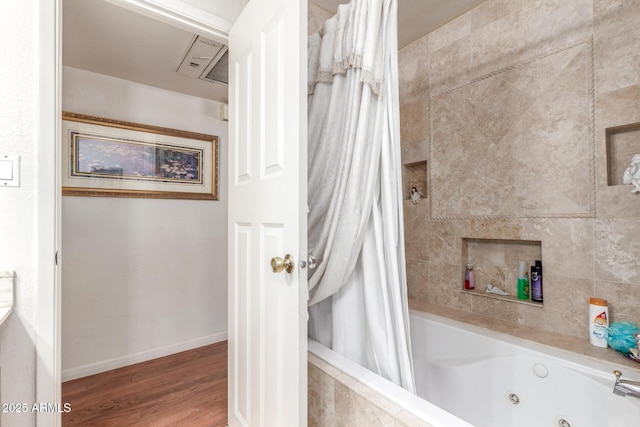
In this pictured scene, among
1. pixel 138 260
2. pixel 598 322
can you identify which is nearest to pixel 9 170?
pixel 138 260

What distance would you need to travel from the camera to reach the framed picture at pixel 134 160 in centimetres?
218

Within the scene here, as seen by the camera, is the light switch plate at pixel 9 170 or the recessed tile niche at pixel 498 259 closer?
the light switch plate at pixel 9 170

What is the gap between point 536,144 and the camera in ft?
5.39

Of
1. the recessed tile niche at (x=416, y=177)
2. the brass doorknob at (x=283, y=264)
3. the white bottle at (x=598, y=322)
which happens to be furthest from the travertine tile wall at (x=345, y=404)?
the recessed tile niche at (x=416, y=177)

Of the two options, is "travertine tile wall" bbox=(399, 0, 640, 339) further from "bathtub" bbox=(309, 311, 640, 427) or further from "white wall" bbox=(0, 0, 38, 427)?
"white wall" bbox=(0, 0, 38, 427)

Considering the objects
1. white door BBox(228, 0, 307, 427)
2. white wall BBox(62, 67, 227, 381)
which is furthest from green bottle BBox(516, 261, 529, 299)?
white wall BBox(62, 67, 227, 381)

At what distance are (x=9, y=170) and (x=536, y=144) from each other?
7.62 feet

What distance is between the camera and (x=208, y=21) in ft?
4.81

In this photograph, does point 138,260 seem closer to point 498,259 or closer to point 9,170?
point 9,170

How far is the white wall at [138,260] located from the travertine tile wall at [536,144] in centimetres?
182

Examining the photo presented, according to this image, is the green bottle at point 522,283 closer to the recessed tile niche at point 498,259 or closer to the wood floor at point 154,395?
the recessed tile niche at point 498,259

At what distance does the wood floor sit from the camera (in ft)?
5.66

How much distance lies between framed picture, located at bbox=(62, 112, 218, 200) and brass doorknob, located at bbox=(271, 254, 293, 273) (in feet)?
6.33

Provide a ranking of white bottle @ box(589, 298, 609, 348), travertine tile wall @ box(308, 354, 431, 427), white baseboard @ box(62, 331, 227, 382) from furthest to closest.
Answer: white baseboard @ box(62, 331, 227, 382) < white bottle @ box(589, 298, 609, 348) < travertine tile wall @ box(308, 354, 431, 427)
